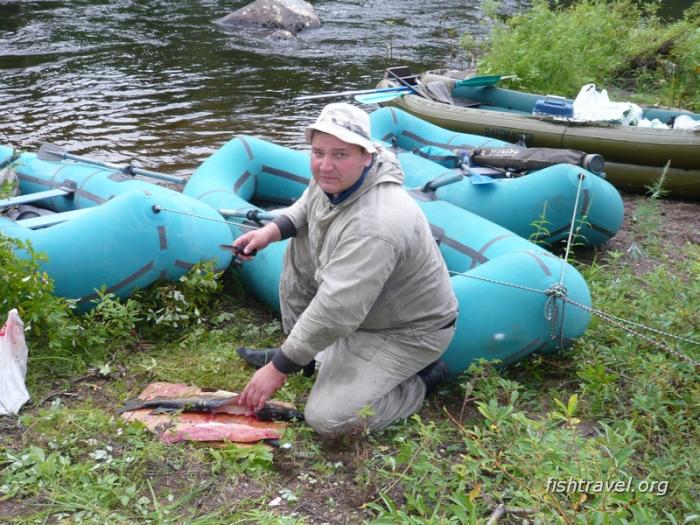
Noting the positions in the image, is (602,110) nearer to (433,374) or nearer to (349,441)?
(433,374)

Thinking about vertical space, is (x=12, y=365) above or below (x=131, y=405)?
above

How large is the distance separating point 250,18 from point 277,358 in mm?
11628

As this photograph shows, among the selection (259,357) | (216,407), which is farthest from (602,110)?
(216,407)

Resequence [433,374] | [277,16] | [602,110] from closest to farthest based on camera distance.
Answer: [433,374], [602,110], [277,16]

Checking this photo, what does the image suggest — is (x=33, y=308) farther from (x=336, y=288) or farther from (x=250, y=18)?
(x=250, y=18)

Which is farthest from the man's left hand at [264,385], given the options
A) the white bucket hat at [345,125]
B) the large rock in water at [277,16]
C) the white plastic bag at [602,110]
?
the large rock in water at [277,16]

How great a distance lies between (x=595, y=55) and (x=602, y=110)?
2.70m

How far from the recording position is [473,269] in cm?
341

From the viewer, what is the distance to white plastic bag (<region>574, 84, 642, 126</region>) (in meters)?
6.23

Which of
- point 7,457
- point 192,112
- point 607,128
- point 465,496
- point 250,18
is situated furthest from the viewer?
point 250,18

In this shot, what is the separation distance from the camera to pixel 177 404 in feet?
9.39

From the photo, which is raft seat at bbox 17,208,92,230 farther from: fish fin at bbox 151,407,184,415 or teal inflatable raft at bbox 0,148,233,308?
fish fin at bbox 151,407,184,415

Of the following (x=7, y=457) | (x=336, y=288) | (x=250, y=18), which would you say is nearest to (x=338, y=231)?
(x=336, y=288)

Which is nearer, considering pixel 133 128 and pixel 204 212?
pixel 204 212
